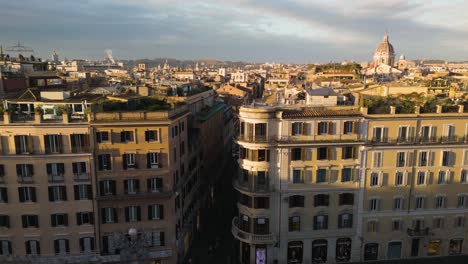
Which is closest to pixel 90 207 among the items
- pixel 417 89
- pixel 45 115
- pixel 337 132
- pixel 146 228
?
pixel 146 228

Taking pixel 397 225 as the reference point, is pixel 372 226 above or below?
above

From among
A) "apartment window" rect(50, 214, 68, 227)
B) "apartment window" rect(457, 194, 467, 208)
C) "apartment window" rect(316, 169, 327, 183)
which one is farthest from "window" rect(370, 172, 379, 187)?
"apartment window" rect(50, 214, 68, 227)

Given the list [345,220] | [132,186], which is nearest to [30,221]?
[132,186]

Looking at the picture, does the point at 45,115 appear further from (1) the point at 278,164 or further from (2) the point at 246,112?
(1) the point at 278,164

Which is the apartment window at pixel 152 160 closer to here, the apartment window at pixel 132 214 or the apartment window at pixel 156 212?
the apartment window at pixel 156 212

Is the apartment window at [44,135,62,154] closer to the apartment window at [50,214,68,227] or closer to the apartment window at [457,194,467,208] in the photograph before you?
the apartment window at [50,214,68,227]

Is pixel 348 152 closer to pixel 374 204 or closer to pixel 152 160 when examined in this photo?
pixel 374 204
